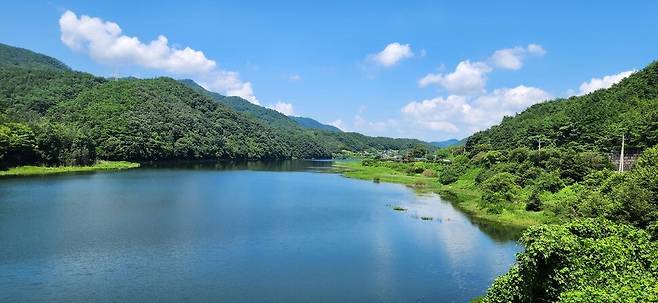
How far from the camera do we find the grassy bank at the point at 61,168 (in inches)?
3393

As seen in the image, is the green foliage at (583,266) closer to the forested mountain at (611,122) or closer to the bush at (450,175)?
the forested mountain at (611,122)

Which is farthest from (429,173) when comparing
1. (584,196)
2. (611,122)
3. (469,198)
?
(584,196)

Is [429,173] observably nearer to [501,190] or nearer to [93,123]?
[501,190]

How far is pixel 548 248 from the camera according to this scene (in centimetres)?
1723

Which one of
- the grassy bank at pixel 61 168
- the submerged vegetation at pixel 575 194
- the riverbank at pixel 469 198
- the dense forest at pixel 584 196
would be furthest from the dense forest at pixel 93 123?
the dense forest at pixel 584 196

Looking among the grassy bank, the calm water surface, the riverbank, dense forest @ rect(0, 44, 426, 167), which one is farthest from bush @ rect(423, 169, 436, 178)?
dense forest @ rect(0, 44, 426, 167)

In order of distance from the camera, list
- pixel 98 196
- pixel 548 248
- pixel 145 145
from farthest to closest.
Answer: pixel 145 145, pixel 98 196, pixel 548 248

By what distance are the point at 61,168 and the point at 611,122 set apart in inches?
3963

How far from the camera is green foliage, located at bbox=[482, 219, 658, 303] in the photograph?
14.2 m

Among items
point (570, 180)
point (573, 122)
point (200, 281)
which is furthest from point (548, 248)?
point (573, 122)

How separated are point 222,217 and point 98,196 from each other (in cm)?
2020

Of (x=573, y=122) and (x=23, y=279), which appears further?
(x=573, y=122)

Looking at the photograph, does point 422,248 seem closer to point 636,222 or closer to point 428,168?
point 636,222

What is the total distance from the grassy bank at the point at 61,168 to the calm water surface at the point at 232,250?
79.1 ft
